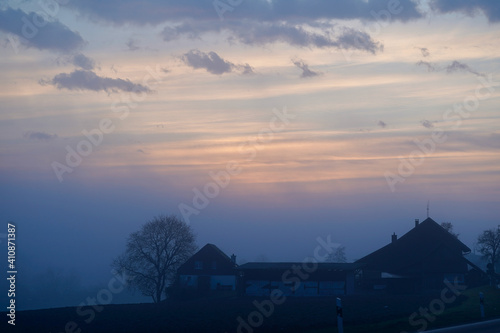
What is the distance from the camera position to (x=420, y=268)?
59.3 meters

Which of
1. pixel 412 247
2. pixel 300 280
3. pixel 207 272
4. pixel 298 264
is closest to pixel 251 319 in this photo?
pixel 300 280

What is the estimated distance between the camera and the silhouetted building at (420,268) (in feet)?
192

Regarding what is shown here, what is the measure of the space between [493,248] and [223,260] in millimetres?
40212

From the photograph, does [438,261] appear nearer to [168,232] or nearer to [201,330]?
[168,232]

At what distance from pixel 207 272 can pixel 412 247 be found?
2790 cm

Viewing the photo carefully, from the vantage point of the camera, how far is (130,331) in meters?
27.5

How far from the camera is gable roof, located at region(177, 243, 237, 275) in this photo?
236 ft

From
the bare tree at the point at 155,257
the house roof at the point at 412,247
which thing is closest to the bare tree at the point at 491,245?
the house roof at the point at 412,247

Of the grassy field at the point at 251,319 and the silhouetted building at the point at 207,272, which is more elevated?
the silhouetted building at the point at 207,272

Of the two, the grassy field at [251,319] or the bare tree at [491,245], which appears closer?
the grassy field at [251,319]

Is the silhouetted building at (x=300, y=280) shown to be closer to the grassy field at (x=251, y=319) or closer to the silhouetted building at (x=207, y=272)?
the silhouetted building at (x=207, y=272)

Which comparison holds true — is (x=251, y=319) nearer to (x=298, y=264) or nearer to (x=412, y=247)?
(x=298, y=264)

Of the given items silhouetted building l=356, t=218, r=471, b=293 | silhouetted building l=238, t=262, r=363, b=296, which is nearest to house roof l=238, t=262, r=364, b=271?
silhouetted building l=238, t=262, r=363, b=296

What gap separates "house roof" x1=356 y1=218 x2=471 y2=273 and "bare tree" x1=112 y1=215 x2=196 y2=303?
24707 millimetres
